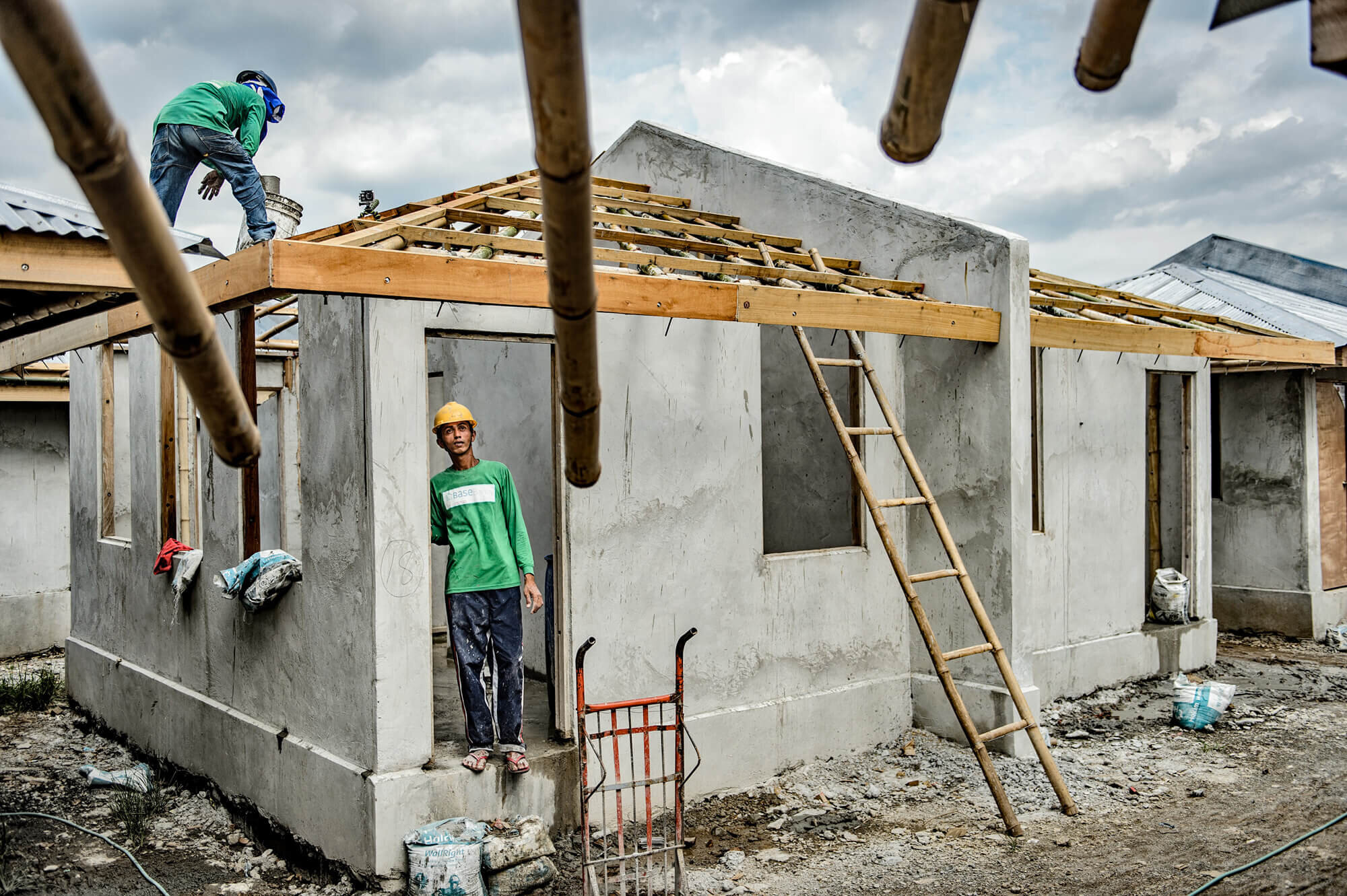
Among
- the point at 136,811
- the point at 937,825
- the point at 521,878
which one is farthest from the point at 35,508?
the point at 937,825

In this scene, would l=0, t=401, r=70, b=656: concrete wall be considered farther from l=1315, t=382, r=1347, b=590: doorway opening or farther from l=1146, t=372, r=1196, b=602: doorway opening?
l=1315, t=382, r=1347, b=590: doorway opening

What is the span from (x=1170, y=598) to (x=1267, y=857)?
4.73 meters

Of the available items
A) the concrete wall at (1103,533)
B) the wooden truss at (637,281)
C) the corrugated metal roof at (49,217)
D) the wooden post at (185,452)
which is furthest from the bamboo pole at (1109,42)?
the wooden post at (185,452)

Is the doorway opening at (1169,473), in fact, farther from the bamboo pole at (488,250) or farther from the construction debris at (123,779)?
the construction debris at (123,779)

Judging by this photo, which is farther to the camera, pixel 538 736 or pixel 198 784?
pixel 198 784

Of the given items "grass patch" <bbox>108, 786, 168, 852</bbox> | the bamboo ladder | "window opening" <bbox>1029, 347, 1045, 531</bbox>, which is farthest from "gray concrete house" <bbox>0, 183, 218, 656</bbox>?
"window opening" <bbox>1029, 347, 1045, 531</bbox>

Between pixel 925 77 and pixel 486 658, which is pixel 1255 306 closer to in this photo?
pixel 486 658

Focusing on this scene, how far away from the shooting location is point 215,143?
21.9 feet

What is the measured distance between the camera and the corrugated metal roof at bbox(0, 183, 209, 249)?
3.59m

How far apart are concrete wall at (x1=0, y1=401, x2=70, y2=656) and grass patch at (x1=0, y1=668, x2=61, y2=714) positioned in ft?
6.42

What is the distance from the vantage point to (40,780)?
729 cm

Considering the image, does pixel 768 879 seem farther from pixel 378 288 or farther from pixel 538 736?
pixel 378 288

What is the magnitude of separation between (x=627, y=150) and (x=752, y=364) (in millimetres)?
4091

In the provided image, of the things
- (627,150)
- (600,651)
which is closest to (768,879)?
(600,651)
